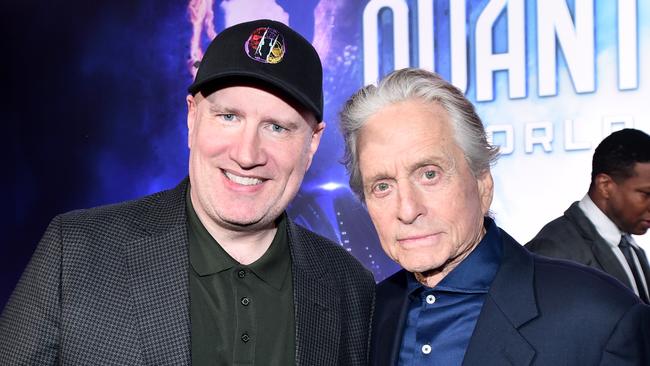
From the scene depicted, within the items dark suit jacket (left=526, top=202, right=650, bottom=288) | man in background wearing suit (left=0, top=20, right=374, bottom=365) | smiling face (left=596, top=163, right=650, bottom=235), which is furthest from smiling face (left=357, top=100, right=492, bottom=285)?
smiling face (left=596, top=163, right=650, bottom=235)

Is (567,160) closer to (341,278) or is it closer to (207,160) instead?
(341,278)

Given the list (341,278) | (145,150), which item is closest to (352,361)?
(341,278)

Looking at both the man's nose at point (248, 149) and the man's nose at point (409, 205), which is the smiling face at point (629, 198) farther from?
the man's nose at point (248, 149)

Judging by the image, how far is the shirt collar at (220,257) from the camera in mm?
2027

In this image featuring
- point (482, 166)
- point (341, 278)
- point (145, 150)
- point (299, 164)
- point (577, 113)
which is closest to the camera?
point (482, 166)

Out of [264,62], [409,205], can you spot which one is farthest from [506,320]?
[264,62]

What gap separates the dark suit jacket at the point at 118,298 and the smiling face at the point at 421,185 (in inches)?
14.0

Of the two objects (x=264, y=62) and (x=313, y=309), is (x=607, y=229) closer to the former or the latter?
(x=313, y=309)

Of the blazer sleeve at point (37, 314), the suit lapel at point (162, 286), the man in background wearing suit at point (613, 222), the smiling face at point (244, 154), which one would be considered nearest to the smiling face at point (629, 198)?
the man in background wearing suit at point (613, 222)

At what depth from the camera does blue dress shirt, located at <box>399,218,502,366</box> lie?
1858 mm

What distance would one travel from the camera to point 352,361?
2.20 m

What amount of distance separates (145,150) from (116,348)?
408 centimetres

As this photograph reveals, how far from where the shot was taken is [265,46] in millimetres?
2039

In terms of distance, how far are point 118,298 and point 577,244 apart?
2.69 meters
